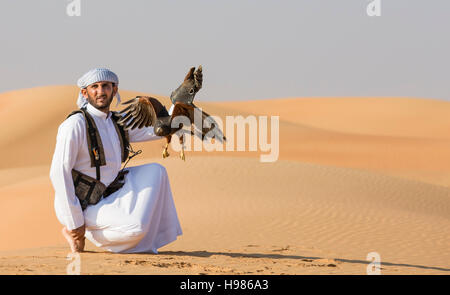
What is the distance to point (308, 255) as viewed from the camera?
30.0ft

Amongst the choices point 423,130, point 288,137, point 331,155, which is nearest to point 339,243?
point 331,155

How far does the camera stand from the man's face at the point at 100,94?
24.3 ft

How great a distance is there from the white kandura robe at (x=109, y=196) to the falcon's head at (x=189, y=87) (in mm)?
949

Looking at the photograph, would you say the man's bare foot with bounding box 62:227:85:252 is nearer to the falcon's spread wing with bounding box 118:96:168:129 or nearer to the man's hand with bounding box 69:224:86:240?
the man's hand with bounding box 69:224:86:240

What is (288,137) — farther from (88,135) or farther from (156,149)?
(88,135)

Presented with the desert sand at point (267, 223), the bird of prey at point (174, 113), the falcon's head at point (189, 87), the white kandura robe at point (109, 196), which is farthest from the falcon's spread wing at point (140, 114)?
the desert sand at point (267, 223)

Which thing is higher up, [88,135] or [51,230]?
[88,135]

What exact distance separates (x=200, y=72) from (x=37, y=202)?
30.2 feet

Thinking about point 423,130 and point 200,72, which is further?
point 423,130

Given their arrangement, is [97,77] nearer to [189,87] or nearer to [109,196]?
[189,87]

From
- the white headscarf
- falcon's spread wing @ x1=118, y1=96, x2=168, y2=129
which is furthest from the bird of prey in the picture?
the white headscarf

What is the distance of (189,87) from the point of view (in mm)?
6918

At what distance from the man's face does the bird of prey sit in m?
0.28

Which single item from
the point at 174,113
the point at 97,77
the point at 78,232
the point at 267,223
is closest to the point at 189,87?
the point at 174,113
